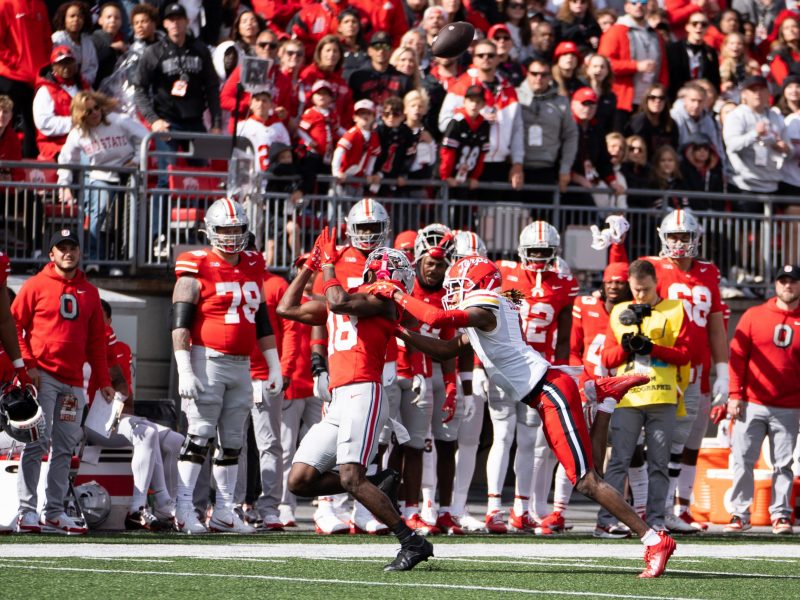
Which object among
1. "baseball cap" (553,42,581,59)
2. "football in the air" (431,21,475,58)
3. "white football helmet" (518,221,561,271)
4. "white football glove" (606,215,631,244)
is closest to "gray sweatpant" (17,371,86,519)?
"white football helmet" (518,221,561,271)

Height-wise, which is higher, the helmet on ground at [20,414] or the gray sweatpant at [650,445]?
the helmet on ground at [20,414]

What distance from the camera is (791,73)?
1731 centimetres

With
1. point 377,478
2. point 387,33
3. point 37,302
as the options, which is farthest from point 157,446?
point 387,33

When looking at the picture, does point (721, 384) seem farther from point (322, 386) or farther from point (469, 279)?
point (469, 279)

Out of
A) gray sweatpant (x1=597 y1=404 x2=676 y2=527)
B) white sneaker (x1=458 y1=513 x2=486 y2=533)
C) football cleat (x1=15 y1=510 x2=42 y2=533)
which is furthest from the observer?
white sneaker (x1=458 y1=513 x2=486 y2=533)

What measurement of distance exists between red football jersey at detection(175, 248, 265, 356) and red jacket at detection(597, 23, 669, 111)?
6.78 m

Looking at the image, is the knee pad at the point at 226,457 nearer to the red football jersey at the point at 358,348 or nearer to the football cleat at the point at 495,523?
the football cleat at the point at 495,523

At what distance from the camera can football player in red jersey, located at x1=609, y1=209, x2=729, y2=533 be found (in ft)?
38.4

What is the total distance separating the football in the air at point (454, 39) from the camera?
1216 cm

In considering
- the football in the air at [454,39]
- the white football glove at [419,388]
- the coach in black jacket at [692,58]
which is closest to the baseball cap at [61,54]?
the football in the air at [454,39]

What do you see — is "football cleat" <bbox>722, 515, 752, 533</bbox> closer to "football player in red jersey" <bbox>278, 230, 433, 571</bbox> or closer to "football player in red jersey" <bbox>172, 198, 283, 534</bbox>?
"football player in red jersey" <bbox>172, 198, 283, 534</bbox>

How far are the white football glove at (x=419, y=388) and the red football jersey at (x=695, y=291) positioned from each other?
1959 mm

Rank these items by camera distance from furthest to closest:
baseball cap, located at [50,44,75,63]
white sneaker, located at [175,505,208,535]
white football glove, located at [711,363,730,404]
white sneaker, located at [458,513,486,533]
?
baseball cap, located at [50,44,75,63] < white football glove, located at [711,363,730,404] < white sneaker, located at [458,513,486,533] < white sneaker, located at [175,505,208,535]

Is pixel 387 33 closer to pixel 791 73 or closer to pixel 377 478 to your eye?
pixel 791 73
